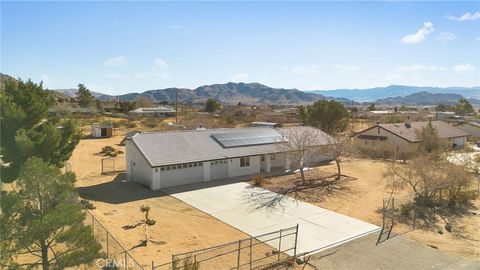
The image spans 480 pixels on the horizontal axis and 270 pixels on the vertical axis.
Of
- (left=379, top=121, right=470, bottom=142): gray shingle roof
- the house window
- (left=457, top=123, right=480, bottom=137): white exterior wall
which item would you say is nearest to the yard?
the house window

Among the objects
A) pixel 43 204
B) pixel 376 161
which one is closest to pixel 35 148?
pixel 43 204

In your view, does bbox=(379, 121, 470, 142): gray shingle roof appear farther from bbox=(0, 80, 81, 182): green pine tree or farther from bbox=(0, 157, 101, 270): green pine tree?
bbox=(0, 157, 101, 270): green pine tree

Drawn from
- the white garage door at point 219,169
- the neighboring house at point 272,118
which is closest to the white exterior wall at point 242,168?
the white garage door at point 219,169

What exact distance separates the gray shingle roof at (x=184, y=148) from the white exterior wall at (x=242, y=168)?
64 centimetres

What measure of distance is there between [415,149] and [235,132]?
24.2 metres

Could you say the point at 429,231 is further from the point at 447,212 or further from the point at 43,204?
the point at 43,204

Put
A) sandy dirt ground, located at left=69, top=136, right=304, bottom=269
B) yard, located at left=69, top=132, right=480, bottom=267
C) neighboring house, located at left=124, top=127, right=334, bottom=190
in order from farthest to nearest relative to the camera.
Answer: neighboring house, located at left=124, top=127, right=334, bottom=190 → yard, located at left=69, top=132, right=480, bottom=267 → sandy dirt ground, located at left=69, top=136, right=304, bottom=269

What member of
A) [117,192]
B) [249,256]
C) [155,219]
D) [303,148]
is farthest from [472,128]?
[155,219]

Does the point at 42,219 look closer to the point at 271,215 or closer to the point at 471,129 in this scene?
the point at 271,215

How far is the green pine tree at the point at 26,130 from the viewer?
2025cm

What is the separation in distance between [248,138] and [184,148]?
7.91 m

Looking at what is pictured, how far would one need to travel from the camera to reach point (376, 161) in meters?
42.6

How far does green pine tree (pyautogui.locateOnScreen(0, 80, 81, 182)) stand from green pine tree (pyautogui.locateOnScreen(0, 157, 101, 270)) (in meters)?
8.42

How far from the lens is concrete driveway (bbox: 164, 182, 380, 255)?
1911cm
